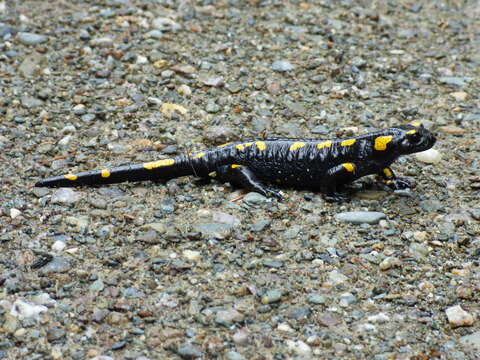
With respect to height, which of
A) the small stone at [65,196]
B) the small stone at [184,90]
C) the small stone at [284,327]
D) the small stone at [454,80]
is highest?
the small stone at [454,80]

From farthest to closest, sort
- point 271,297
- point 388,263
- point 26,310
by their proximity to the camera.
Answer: point 388,263 < point 271,297 < point 26,310

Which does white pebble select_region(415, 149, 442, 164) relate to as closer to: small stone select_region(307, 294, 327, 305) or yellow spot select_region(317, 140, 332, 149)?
yellow spot select_region(317, 140, 332, 149)

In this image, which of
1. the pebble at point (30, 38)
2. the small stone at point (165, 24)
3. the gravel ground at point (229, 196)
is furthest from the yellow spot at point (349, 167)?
the pebble at point (30, 38)

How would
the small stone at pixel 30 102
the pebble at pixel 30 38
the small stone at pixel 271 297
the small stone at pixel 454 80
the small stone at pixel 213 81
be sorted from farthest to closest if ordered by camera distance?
the pebble at pixel 30 38
the small stone at pixel 454 80
the small stone at pixel 213 81
the small stone at pixel 30 102
the small stone at pixel 271 297

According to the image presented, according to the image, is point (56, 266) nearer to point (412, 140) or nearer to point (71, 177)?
point (71, 177)

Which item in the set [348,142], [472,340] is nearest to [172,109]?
[348,142]

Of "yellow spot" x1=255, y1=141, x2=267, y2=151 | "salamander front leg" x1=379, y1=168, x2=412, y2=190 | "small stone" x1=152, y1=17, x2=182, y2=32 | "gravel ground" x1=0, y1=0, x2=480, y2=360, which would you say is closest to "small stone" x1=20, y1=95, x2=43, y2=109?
"gravel ground" x1=0, y1=0, x2=480, y2=360

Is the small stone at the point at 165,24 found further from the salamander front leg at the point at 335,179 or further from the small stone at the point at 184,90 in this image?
the salamander front leg at the point at 335,179
